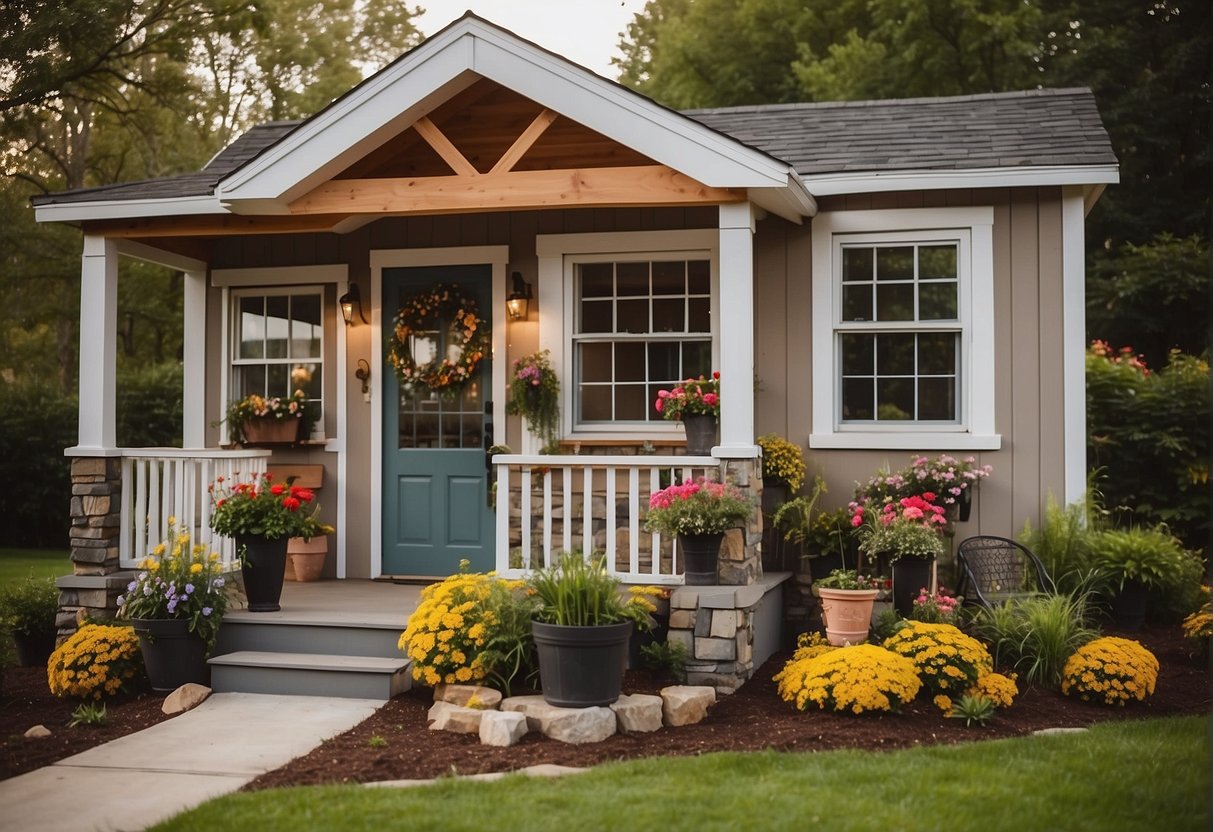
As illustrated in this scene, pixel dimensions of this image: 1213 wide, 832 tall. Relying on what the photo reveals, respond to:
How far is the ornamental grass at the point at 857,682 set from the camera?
5645mm

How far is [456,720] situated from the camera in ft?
17.9

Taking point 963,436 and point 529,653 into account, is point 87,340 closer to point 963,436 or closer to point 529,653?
point 529,653

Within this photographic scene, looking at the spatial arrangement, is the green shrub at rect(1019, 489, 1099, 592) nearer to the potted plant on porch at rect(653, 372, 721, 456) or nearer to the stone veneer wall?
the potted plant on porch at rect(653, 372, 721, 456)

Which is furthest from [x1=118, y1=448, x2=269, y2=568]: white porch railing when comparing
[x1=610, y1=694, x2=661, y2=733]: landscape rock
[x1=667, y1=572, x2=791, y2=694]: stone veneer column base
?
[x1=610, y1=694, x2=661, y2=733]: landscape rock

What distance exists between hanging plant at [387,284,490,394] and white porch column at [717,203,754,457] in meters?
2.27

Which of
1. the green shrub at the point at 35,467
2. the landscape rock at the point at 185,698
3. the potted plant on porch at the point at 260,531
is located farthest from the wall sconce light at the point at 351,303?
the green shrub at the point at 35,467

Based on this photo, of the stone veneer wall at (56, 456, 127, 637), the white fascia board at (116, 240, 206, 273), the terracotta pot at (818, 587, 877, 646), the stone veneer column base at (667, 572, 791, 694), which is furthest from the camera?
the white fascia board at (116, 240, 206, 273)

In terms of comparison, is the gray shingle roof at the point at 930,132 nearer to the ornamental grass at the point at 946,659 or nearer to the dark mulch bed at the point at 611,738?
the ornamental grass at the point at 946,659

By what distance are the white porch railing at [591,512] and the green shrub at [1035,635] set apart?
181 centimetres

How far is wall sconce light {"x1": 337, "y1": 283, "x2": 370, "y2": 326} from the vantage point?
8.38 m

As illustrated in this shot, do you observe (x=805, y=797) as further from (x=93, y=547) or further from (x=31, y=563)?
(x=31, y=563)

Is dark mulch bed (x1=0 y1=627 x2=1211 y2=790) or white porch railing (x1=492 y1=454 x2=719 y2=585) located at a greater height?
white porch railing (x1=492 y1=454 x2=719 y2=585)

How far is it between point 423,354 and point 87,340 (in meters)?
2.21

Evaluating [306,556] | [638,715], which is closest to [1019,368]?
[638,715]
